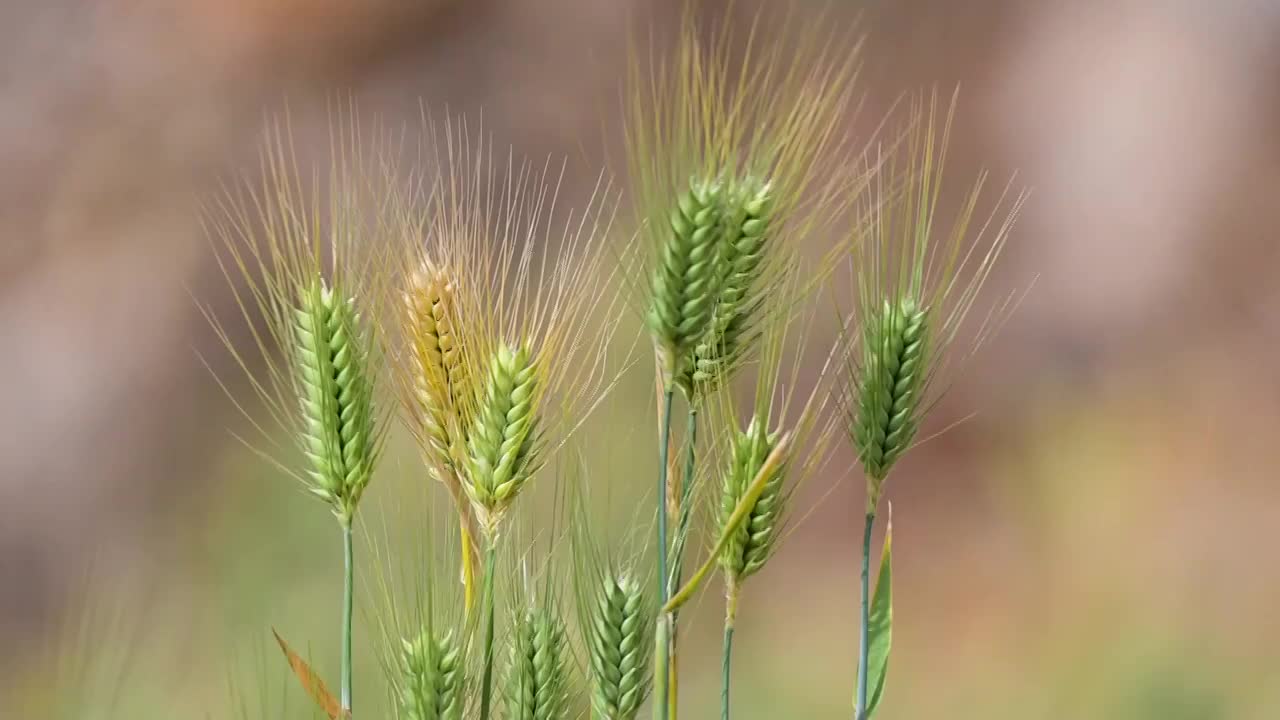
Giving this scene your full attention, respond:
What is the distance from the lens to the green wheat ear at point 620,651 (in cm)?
76

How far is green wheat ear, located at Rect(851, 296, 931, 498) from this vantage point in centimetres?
80

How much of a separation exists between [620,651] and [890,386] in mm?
282

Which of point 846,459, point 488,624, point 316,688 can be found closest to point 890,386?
point 488,624

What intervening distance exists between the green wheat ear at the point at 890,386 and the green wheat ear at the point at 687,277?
16cm

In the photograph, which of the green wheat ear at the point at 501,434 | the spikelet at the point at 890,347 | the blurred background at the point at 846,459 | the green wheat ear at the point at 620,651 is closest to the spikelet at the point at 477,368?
the green wheat ear at the point at 501,434

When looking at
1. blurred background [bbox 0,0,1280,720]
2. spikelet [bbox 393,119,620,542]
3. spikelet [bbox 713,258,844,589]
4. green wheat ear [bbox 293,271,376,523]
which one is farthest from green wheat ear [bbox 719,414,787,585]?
blurred background [bbox 0,0,1280,720]

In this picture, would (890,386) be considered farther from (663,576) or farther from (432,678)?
(432,678)

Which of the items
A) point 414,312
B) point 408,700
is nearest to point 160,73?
point 414,312

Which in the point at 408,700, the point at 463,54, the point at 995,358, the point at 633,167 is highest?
the point at 463,54

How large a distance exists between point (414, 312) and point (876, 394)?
358 millimetres

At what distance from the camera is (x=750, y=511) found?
0.75 m

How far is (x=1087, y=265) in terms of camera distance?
2543 millimetres

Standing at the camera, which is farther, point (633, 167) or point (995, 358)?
point (995, 358)

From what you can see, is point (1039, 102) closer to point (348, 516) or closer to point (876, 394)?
point (876, 394)
